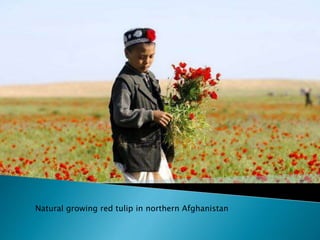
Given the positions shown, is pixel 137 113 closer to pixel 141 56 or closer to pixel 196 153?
pixel 141 56

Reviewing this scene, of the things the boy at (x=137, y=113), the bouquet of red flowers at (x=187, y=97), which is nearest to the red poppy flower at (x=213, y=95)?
the bouquet of red flowers at (x=187, y=97)

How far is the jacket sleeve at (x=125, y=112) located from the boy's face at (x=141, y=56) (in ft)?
0.52

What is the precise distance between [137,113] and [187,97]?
0.46m

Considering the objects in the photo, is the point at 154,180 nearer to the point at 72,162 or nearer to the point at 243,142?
the point at 72,162

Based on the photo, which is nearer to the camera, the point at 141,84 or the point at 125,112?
the point at 125,112

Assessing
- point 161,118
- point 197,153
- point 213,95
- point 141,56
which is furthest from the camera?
point 197,153

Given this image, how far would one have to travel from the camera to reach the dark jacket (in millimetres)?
4840

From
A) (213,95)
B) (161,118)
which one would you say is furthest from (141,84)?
(213,95)

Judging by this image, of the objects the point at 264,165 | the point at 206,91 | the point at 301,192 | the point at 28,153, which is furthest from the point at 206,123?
the point at 28,153

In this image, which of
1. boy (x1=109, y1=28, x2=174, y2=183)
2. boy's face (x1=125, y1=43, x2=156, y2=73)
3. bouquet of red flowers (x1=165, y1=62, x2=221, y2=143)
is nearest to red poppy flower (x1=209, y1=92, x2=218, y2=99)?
bouquet of red flowers (x1=165, y1=62, x2=221, y2=143)

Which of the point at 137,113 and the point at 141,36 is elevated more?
the point at 141,36

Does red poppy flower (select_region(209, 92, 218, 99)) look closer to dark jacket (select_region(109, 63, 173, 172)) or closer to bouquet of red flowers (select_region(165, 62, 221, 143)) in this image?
bouquet of red flowers (select_region(165, 62, 221, 143))

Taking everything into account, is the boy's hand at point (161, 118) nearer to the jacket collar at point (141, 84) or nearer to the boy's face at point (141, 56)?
the jacket collar at point (141, 84)

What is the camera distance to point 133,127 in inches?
189
